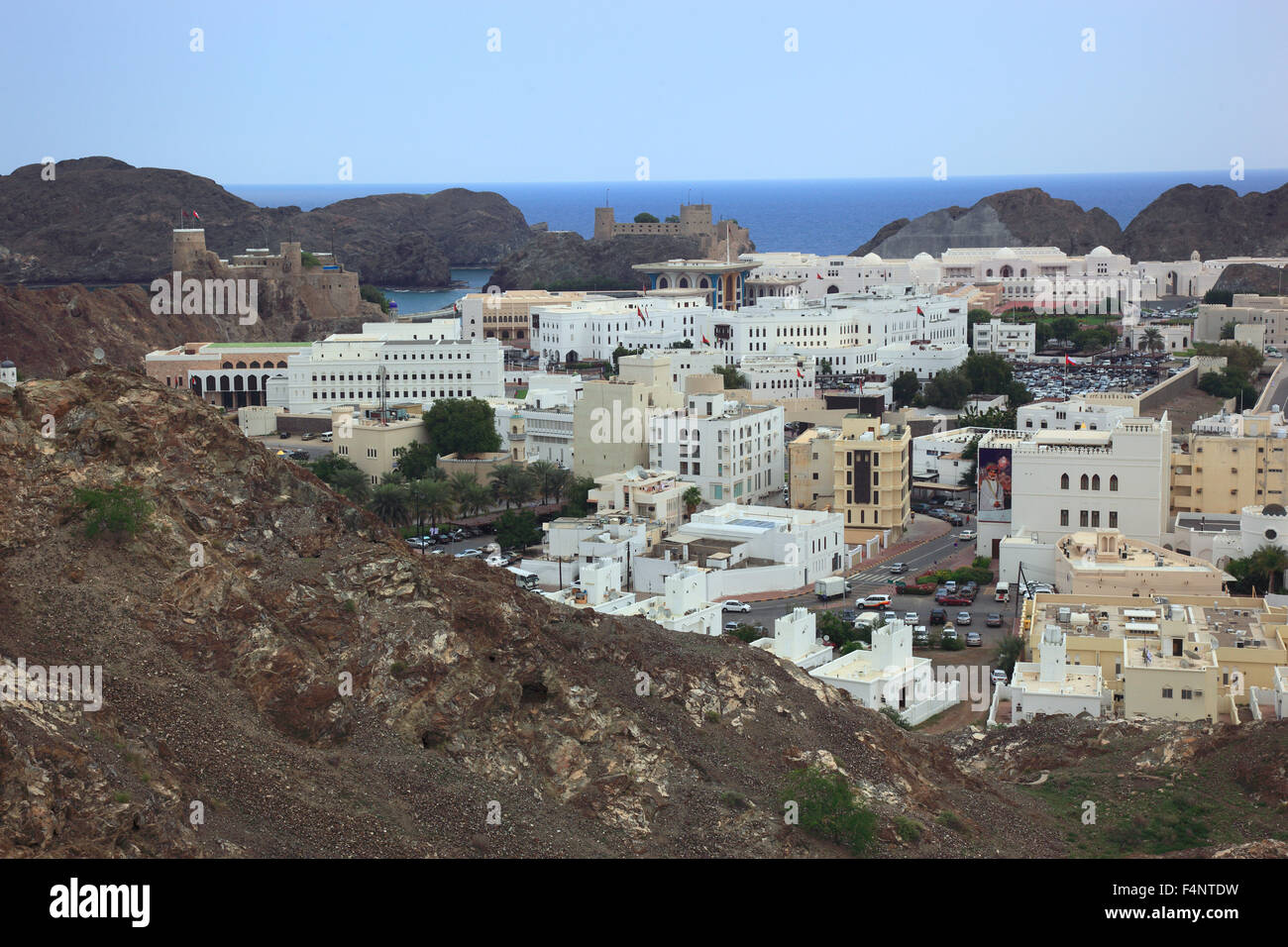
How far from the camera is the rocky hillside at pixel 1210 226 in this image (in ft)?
349

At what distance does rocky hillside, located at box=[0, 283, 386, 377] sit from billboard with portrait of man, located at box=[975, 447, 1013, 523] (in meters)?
29.8

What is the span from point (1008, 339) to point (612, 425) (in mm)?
31443

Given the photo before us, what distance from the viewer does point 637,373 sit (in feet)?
145

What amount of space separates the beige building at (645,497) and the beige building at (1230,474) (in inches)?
414

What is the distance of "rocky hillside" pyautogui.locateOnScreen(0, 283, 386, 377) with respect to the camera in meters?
58.0

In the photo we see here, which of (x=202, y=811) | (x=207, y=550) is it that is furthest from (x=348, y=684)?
(x=202, y=811)

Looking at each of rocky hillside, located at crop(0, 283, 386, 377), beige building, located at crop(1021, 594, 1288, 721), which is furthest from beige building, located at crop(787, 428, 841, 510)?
rocky hillside, located at crop(0, 283, 386, 377)

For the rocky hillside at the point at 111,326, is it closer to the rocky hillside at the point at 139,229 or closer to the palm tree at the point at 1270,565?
the palm tree at the point at 1270,565

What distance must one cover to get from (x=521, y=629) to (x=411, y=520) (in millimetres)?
21715

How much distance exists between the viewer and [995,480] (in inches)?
1410

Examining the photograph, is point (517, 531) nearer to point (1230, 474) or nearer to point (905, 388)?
point (1230, 474)

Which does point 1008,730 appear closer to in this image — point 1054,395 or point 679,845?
A: point 679,845

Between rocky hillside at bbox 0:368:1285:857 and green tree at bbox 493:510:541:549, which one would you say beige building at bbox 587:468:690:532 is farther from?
rocky hillside at bbox 0:368:1285:857

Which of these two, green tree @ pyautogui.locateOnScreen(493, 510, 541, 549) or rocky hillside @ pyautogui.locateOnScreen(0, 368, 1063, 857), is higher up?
rocky hillside @ pyautogui.locateOnScreen(0, 368, 1063, 857)
